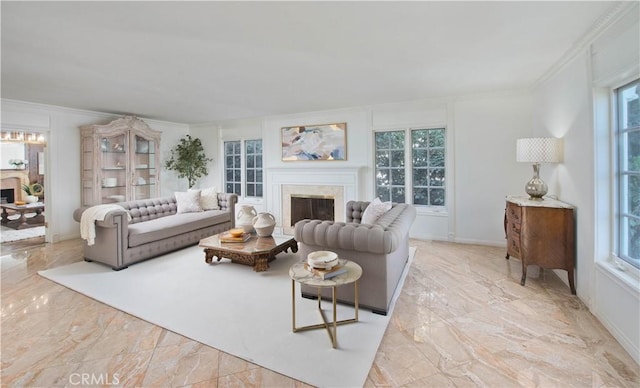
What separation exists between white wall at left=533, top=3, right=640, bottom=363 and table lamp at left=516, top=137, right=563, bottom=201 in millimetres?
104

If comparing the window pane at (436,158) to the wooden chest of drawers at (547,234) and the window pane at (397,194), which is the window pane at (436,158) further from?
the wooden chest of drawers at (547,234)

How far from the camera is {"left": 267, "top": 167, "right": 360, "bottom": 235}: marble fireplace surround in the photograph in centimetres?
548

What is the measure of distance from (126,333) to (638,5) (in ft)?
14.2

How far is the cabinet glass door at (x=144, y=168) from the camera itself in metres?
5.95

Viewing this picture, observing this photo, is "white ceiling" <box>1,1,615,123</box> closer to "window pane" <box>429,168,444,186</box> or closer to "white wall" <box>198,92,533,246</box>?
"white wall" <box>198,92,533,246</box>

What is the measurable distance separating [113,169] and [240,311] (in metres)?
4.73

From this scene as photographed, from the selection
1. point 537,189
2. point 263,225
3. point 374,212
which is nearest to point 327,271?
point 374,212

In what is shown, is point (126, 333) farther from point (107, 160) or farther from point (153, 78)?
point (107, 160)

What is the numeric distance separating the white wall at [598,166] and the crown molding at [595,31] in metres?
0.03

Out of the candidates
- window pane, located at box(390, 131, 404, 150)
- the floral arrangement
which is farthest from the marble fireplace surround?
the floral arrangement

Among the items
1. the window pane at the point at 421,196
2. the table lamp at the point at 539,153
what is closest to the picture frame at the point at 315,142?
the window pane at the point at 421,196

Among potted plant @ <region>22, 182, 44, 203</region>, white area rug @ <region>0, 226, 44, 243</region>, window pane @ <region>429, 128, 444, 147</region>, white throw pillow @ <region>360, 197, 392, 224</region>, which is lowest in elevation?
white area rug @ <region>0, 226, 44, 243</region>

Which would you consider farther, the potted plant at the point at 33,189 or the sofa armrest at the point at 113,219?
the potted plant at the point at 33,189

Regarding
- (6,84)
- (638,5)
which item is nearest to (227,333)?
(638,5)
